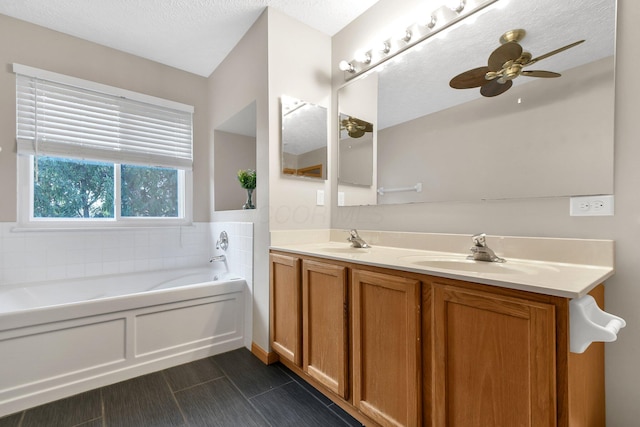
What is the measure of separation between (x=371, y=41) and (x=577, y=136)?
150 centimetres

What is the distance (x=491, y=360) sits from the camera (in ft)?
3.15

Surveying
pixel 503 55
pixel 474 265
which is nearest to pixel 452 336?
pixel 474 265

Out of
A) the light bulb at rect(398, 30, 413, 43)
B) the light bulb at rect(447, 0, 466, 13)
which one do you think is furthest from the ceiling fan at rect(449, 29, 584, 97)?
the light bulb at rect(398, 30, 413, 43)

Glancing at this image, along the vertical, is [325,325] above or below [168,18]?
below

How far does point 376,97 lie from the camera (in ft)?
7.00

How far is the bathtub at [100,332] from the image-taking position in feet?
5.42

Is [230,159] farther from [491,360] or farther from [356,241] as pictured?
[491,360]

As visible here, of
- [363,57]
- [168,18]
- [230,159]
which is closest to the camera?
[363,57]

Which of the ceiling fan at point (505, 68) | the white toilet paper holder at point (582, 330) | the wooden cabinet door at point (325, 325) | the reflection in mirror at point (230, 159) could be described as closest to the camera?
the white toilet paper holder at point (582, 330)

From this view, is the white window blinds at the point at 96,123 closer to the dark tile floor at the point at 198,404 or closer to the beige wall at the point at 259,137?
the beige wall at the point at 259,137

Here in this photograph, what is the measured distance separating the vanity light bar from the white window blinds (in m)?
1.87

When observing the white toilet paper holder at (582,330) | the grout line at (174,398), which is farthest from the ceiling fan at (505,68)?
the grout line at (174,398)

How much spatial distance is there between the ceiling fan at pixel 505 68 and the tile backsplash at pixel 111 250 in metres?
1.85

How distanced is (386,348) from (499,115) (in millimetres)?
1295
